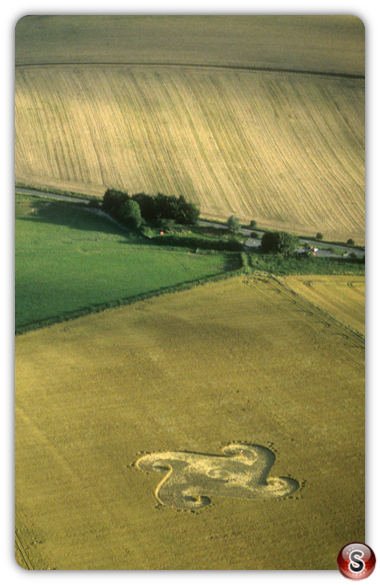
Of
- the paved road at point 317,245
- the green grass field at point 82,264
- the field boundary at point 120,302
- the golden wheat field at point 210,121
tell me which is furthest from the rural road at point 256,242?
the field boundary at point 120,302

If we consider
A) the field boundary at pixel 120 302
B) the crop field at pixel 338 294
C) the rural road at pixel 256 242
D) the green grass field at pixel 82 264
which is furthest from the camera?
the rural road at pixel 256 242

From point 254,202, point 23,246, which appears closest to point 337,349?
point 23,246

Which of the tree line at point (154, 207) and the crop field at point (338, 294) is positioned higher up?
the tree line at point (154, 207)

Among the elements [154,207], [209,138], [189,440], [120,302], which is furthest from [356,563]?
[209,138]

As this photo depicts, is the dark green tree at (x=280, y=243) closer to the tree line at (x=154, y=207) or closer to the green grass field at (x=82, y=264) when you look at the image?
the green grass field at (x=82, y=264)

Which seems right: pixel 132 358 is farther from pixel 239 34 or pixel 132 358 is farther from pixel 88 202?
pixel 239 34

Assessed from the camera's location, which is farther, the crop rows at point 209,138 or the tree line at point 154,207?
the crop rows at point 209,138

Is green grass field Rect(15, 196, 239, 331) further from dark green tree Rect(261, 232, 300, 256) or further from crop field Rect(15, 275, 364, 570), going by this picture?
dark green tree Rect(261, 232, 300, 256)

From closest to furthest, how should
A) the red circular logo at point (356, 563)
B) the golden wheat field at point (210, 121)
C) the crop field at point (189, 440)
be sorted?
the red circular logo at point (356, 563), the crop field at point (189, 440), the golden wheat field at point (210, 121)
